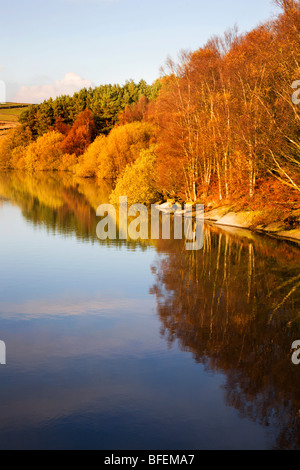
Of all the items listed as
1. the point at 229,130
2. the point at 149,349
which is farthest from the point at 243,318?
the point at 229,130

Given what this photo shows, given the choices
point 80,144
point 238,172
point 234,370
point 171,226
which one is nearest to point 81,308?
point 234,370

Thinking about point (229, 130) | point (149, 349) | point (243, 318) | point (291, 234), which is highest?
point (229, 130)

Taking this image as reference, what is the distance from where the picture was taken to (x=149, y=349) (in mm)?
11156

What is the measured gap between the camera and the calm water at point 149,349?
781cm

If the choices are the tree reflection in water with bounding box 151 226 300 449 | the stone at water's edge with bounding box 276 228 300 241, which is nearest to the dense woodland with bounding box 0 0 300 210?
the stone at water's edge with bounding box 276 228 300 241

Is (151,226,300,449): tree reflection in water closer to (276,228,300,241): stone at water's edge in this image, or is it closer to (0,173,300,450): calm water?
(0,173,300,450): calm water

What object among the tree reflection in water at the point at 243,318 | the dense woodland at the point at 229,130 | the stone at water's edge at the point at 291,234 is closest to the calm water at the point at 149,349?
the tree reflection in water at the point at 243,318

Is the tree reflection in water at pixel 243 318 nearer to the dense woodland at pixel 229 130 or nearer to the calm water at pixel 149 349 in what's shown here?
A: the calm water at pixel 149 349

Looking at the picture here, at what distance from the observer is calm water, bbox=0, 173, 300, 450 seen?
7809 millimetres

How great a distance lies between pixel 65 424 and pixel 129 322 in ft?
17.2

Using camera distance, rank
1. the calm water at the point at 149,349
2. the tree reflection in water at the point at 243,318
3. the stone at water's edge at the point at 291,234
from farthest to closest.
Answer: the stone at water's edge at the point at 291,234 → the tree reflection in water at the point at 243,318 → the calm water at the point at 149,349

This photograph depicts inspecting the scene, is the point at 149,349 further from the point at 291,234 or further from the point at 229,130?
the point at 229,130

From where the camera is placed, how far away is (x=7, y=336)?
11977 mm
